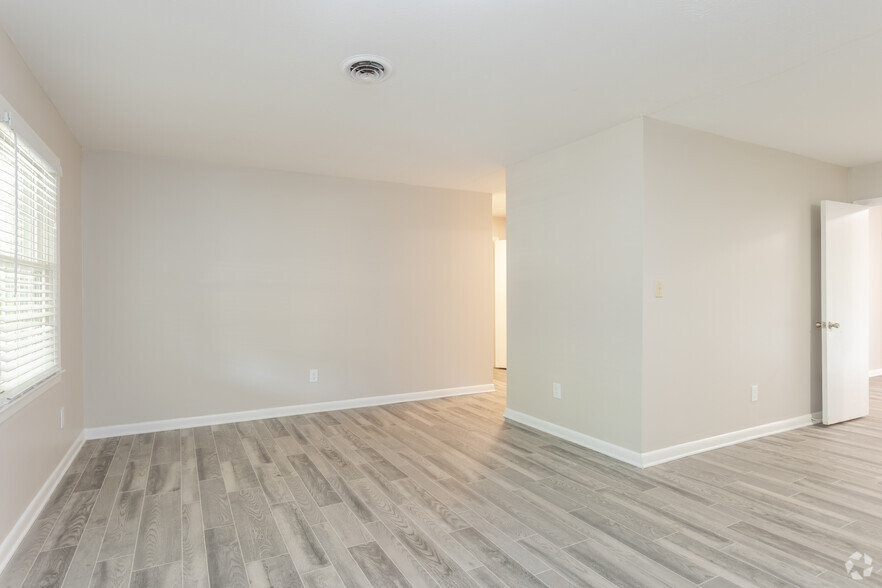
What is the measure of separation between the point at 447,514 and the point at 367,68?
91.7 inches

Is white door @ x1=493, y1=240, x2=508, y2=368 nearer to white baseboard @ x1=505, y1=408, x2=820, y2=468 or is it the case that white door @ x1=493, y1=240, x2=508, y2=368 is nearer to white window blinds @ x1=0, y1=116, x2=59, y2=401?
white baseboard @ x1=505, y1=408, x2=820, y2=468

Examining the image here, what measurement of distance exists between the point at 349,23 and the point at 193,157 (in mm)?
2696

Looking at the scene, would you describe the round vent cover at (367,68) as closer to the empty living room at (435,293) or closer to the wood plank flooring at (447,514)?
the empty living room at (435,293)

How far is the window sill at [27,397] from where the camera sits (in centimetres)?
213

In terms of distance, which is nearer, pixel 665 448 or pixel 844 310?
pixel 665 448

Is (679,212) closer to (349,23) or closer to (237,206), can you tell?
(349,23)

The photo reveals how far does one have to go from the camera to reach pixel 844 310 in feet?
14.2

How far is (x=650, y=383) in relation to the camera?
328 centimetres

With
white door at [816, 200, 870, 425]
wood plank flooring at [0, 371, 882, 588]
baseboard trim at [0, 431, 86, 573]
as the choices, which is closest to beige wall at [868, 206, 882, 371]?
white door at [816, 200, 870, 425]

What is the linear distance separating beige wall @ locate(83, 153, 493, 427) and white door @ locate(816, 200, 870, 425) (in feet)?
10.3

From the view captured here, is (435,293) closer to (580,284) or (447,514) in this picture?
(580,284)

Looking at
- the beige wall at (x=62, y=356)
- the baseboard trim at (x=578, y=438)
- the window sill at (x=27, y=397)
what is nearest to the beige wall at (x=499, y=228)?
the baseboard trim at (x=578, y=438)

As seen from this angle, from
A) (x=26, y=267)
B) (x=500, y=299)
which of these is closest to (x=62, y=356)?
(x=26, y=267)

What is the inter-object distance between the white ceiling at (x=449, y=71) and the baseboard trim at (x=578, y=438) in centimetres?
223
